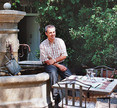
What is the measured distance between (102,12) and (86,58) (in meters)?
1.43

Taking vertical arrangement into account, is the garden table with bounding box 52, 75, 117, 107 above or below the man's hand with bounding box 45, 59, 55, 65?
below

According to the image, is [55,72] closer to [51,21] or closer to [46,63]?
[46,63]

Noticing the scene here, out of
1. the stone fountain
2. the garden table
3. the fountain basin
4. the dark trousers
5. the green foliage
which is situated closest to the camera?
A: the garden table

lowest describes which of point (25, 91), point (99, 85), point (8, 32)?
point (25, 91)

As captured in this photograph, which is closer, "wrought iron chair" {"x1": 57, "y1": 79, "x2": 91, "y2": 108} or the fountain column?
"wrought iron chair" {"x1": 57, "y1": 79, "x2": 91, "y2": 108}

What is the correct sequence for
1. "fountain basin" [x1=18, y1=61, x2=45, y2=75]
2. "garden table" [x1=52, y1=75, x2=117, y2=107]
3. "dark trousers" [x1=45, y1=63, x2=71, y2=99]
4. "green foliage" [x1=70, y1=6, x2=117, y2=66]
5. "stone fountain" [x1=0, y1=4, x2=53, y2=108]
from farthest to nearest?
"green foliage" [x1=70, y1=6, x2=117, y2=66] < "fountain basin" [x1=18, y1=61, x2=45, y2=75] < "dark trousers" [x1=45, y1=63, x2=71, y2=99] < "stone fountain" [x1=0, y1=4, x2=53, y2=108] < "garden table" [x1=52, y1=75, x2=117, y2=107]

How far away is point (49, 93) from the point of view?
4.92 m

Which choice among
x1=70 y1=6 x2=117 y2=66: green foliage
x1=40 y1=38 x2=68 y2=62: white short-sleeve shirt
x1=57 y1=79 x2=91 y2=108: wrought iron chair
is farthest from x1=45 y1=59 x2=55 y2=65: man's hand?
x1=70 y1=6 x2=117 y2=66: green foliage

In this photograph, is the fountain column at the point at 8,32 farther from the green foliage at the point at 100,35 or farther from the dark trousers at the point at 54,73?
the green foliage at the point at 100,35

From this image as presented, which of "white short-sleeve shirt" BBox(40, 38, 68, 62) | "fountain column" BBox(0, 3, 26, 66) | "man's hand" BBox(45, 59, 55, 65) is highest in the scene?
"fountain column" BBox(0, 3, 26, 66)

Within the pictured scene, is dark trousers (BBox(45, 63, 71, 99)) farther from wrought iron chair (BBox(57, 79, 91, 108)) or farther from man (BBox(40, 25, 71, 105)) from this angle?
wrought iron chair (BBox(57, 79, 91, 108))

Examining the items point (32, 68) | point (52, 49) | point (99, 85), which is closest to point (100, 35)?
point (32, 68)

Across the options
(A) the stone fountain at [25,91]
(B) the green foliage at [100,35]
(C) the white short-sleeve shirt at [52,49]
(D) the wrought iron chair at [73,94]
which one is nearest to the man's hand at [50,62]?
(C) the white short-sleeve shirt at [52,49]

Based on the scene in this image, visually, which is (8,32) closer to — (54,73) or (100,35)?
(54,73)
